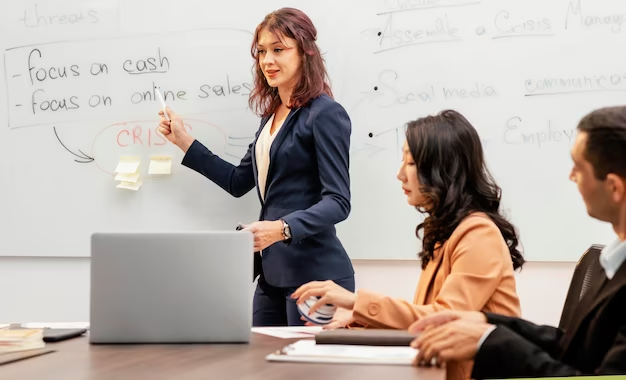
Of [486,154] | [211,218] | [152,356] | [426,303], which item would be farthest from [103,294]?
[486,154]

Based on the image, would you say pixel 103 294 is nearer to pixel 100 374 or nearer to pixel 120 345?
pixel 120 345

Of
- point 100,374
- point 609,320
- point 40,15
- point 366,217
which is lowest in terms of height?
point 100,374

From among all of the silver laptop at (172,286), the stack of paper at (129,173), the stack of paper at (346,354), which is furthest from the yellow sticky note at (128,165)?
the stack of paper at (346,354)

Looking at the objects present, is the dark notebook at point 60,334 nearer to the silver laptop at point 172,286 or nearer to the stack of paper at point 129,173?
the silver laptop at point 172,286

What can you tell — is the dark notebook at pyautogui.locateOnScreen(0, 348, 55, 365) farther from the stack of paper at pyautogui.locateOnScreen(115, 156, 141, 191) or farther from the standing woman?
the stack of paper at pyautogui.locateOnScreen(115, 156, 141, 191)

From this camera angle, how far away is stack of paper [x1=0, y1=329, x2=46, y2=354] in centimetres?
157

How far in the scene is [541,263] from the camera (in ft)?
8.97

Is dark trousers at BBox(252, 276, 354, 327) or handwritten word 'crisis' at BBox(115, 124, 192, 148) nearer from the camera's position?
dark trousers at BBox(252, 276, 354, 327)

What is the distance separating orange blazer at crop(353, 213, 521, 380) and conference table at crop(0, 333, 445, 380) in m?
0.23

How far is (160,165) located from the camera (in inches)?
116

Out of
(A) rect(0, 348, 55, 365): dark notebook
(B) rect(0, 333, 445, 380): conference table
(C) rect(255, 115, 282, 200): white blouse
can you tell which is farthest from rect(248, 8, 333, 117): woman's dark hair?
(A) rect(0, 348, 55, 365): dark notebook

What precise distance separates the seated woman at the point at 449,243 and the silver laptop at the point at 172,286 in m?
0.16

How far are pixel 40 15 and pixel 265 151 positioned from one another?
1.16 metres

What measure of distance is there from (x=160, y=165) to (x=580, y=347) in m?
2.04
